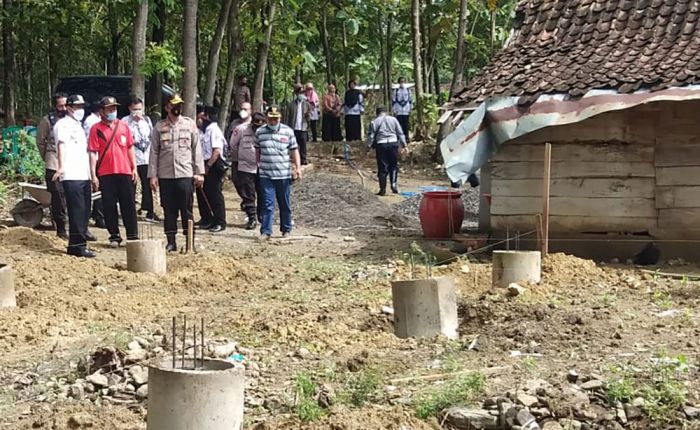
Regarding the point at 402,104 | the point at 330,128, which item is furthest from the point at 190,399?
the point at 330,128

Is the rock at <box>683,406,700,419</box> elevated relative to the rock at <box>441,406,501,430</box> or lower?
elevated

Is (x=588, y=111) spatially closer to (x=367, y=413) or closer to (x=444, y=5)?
(x=367, y=413)

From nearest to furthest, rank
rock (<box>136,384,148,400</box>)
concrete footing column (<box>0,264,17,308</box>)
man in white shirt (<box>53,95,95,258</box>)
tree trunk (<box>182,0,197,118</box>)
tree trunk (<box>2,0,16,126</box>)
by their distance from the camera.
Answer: rock (<box>136,384,148,400</box>)
concrete footing column (<box>0,264,17,308</box>)
man in white shirt (<box>53,95,95,258</box>)
tree trunk (<box>182,0,197,118</box>)
tree trunk (<box>2,0,16,126</box>)

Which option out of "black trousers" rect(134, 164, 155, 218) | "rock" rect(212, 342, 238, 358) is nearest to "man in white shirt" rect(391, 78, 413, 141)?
"black trousers" rect(134, 164, 155, 218)

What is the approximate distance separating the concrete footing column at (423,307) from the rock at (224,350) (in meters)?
1.42

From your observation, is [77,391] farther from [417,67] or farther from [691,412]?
[417,67]

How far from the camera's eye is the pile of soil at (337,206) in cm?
1664

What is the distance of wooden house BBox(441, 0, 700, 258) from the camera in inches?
449

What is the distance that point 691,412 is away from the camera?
5.85 meters

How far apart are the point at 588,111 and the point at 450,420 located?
6073 mm

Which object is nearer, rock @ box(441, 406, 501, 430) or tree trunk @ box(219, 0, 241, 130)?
rock @ box(441, 406, 501, 430)

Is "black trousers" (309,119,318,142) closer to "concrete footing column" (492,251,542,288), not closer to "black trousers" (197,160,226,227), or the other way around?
"black trousers" (197,160,226,227)

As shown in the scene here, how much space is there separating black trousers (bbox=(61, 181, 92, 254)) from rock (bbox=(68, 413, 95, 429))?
6126 mm

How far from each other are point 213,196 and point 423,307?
296 inches
